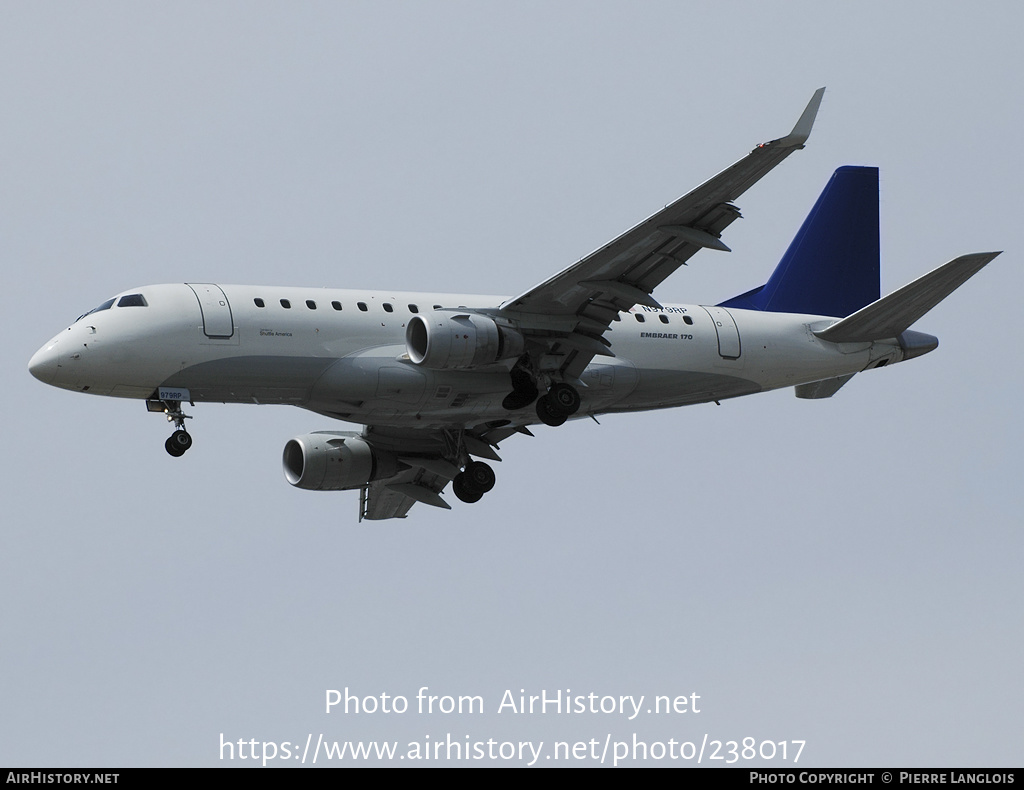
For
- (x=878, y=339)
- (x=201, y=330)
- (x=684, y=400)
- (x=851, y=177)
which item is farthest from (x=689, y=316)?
(x=201, y=330)

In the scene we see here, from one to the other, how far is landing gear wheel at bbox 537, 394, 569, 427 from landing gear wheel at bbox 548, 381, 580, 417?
56 millimetres

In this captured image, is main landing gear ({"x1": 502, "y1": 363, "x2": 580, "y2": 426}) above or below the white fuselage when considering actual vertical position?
below

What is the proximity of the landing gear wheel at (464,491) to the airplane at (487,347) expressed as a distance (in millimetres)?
42

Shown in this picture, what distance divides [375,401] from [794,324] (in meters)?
12.0

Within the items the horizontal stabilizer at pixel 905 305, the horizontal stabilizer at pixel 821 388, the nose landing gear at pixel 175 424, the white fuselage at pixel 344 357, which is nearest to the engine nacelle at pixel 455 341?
the white fuselage at pixel 344 357

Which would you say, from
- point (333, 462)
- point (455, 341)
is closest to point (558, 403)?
point (455, 341)

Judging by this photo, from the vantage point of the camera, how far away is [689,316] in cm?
4216

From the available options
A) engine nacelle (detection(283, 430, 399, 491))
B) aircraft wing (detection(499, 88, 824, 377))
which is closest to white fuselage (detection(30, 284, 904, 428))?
aircraft wing (detection(499, 88, 824, 377))

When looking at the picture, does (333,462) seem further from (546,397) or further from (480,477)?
(546,397)

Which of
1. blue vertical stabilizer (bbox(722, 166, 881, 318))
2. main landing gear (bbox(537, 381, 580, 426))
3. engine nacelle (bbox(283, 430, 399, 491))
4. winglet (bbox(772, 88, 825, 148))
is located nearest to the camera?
winglet (bbox(772, 88, 825, 148))

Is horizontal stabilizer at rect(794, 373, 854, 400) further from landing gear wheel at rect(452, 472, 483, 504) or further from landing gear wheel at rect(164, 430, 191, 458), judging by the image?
landing gear wheel at rect(164, 430, 191, 458)

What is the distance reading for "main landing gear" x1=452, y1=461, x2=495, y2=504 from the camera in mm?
43094

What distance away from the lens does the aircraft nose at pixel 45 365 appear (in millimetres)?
36312

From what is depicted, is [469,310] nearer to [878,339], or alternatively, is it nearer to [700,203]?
[700,203]
